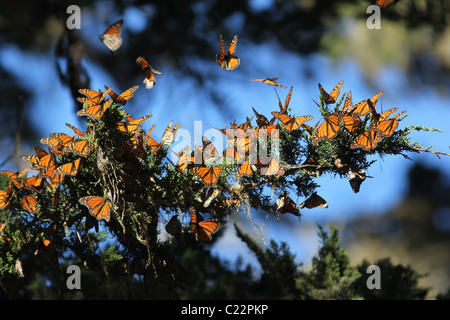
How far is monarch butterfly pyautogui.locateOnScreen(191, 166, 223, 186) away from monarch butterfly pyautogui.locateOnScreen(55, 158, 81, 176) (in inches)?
6.4

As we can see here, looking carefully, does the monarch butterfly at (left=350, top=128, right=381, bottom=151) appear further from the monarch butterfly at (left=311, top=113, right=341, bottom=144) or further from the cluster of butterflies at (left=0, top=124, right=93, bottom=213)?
the cluster of butterflies at (left=0, top=124, right=93, bottom=213)

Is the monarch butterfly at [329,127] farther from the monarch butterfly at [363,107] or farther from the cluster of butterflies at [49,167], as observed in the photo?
the cluster of butterflies at [49,167]

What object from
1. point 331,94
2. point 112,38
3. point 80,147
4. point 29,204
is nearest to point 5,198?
point 29,204

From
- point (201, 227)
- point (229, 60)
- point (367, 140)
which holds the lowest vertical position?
point (201, 227)

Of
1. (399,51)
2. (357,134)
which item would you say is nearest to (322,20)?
(399,51)

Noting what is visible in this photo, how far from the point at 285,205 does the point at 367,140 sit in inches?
5.8

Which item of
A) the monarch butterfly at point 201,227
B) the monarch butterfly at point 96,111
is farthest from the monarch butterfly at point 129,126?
the monarch butterfly at point 201,227

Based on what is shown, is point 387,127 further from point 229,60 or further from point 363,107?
point 229,60

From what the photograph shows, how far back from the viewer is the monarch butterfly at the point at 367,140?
0.57 meters

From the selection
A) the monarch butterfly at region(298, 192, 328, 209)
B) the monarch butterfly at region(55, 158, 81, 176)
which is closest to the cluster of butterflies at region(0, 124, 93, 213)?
the monarch butterfly at region(55, 158, 81, 176)

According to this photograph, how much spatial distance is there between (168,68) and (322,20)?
65 cm

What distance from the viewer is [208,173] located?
23.7 inches

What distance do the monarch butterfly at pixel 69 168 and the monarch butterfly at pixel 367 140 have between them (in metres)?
0.38

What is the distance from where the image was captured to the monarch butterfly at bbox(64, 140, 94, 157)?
0.60m
